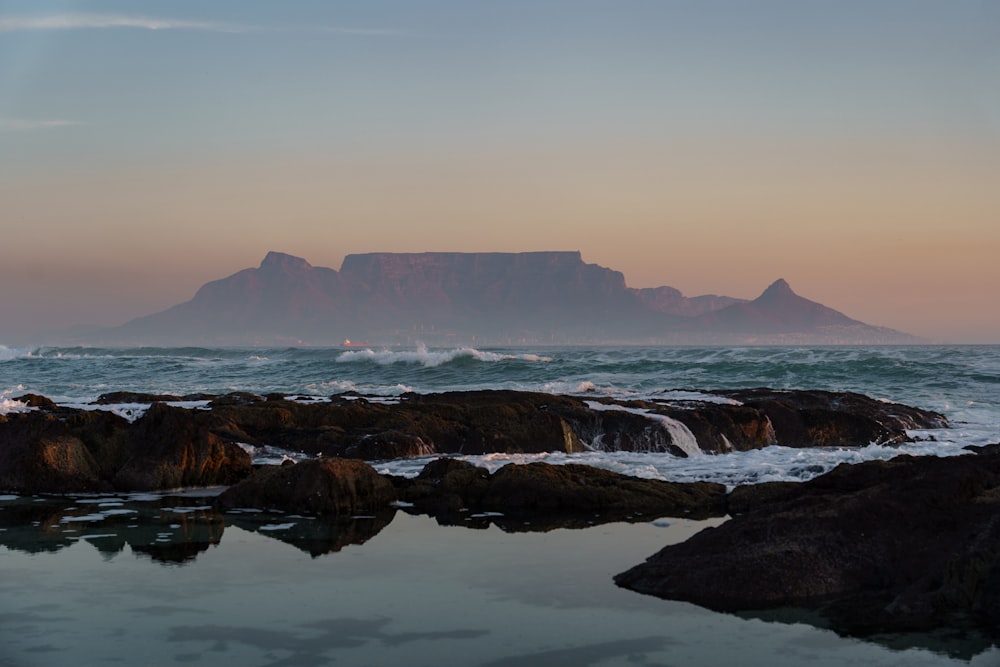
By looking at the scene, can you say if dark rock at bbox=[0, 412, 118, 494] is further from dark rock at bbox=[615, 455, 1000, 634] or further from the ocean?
dark rock at bbox=[615, 455, 1000, 634]

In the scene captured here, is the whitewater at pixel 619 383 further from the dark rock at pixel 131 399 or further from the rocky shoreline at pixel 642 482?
the rocky shoreline at pixel 642 482

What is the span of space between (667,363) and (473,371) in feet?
33.1

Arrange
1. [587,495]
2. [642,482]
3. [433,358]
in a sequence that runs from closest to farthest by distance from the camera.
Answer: [587,495], [642,482], [433,358]

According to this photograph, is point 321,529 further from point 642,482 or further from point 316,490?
point 642,482

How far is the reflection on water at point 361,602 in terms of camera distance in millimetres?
5777

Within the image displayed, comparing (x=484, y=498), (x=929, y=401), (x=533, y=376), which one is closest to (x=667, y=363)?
(x=533, y=376)

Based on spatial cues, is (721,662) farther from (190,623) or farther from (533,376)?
(533,376)

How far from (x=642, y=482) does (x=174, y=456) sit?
5.66 m

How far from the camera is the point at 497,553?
8664 millimetres

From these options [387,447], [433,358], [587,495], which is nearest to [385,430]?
[387,447]

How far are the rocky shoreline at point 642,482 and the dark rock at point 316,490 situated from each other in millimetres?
18

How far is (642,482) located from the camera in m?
11.9

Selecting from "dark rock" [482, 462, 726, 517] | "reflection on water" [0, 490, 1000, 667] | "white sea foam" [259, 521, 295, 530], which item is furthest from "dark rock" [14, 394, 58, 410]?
"dark rock" [482, 462, 726, 517]

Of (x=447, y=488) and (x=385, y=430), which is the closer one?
(x=447, y=488)
